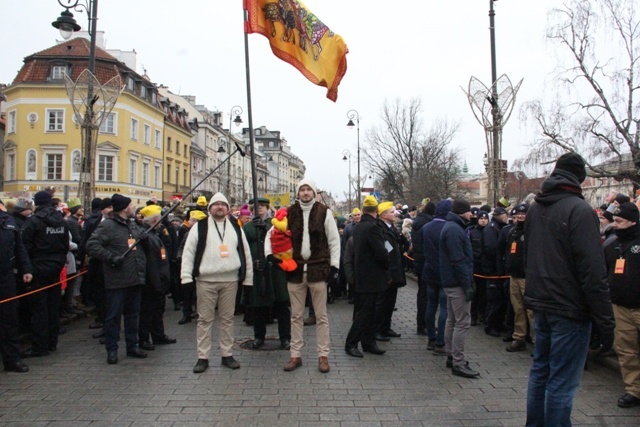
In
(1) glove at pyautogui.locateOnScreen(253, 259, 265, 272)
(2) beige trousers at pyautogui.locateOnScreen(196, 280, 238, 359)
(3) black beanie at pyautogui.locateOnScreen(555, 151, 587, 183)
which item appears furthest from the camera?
(1) glove at pyautogui.locateOnScreen(253, 259, 265, 272)

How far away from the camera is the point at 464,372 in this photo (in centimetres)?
576

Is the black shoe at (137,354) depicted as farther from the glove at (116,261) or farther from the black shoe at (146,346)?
the glove at (116,261)

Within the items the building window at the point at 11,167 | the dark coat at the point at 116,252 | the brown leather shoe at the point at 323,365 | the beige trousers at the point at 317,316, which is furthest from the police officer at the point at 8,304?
the building window at the point at 11,167

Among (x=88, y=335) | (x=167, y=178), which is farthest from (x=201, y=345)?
(x=167, y=178)

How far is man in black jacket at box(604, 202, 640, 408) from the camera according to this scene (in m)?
4.93

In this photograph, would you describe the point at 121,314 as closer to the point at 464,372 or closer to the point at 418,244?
the point at 464,372

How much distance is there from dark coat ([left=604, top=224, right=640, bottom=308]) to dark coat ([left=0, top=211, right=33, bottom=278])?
6746mm

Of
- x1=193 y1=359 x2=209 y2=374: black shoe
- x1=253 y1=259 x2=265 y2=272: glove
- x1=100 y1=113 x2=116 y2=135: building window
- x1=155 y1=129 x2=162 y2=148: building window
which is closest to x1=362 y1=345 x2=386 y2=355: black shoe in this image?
x1=253 y1=259 x2=265 y2=272: glove

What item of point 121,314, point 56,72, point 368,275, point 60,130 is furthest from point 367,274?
point 56,72

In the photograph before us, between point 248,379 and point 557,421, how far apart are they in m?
3.25

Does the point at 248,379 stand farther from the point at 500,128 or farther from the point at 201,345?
the point at 500,128

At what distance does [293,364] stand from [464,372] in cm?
201

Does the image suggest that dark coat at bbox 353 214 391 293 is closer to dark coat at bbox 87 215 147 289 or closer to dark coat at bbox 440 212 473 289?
dark coat at bbox 440 212 473 289

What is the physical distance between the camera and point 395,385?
18.0ft
